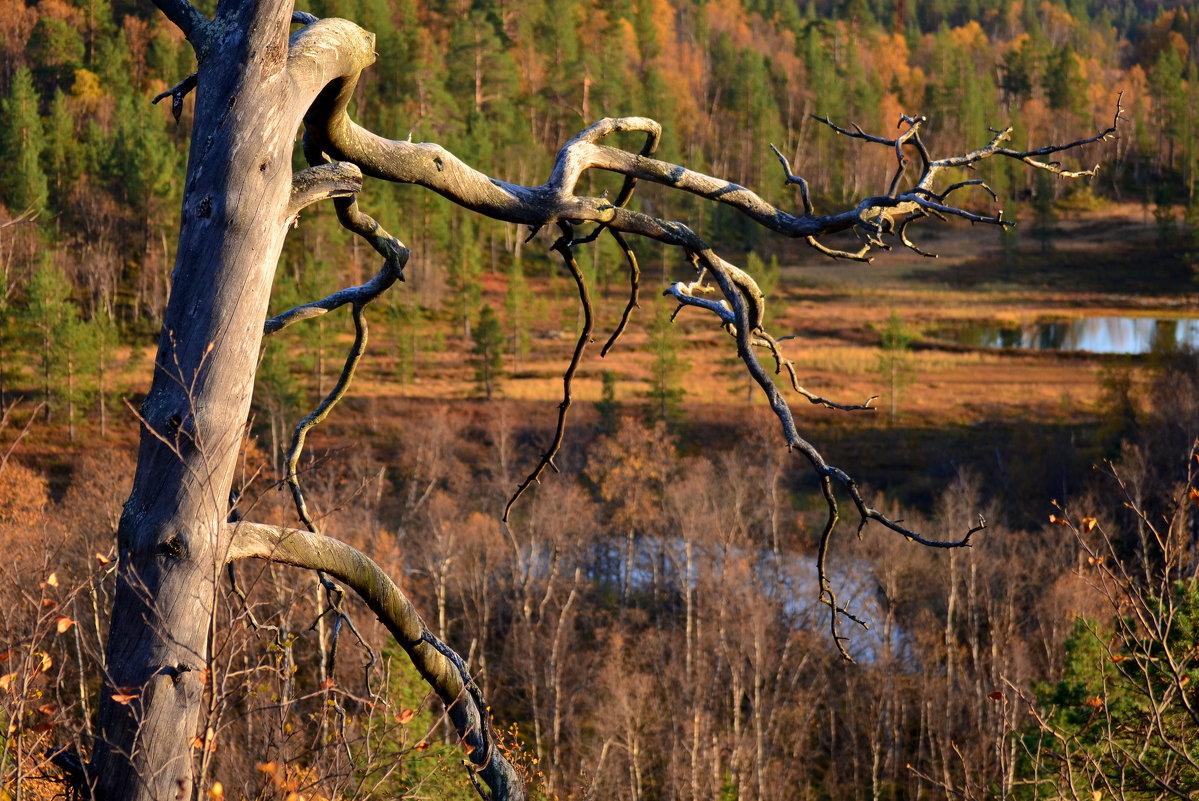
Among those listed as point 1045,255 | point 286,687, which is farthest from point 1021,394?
point 286,687

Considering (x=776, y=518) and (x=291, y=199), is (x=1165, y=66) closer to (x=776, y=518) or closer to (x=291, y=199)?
(x=776, y=518)

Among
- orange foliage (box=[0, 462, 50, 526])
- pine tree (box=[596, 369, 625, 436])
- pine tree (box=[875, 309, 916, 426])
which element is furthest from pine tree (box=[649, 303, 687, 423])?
orange foliage (box=[0, 462, 50, 526])

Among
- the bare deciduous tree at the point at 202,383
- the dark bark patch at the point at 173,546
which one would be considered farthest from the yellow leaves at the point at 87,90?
the dark bark patch at the point at 173,546

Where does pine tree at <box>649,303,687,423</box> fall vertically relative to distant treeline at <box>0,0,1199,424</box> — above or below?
below

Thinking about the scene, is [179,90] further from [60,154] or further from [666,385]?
[60,154]

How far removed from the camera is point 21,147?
2276 inches

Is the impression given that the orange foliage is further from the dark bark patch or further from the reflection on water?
the reflection on water

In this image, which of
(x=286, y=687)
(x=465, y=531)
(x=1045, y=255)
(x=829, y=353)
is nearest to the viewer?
(x=286, y=687)

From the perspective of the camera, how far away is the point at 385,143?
113 inches

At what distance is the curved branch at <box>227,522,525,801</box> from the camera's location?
2789mm

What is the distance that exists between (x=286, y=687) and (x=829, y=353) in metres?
55.6

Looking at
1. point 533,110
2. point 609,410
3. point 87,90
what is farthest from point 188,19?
point 533,110

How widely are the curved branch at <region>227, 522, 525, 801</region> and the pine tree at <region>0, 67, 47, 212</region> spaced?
2217 inches

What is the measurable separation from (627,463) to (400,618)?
127 ft
